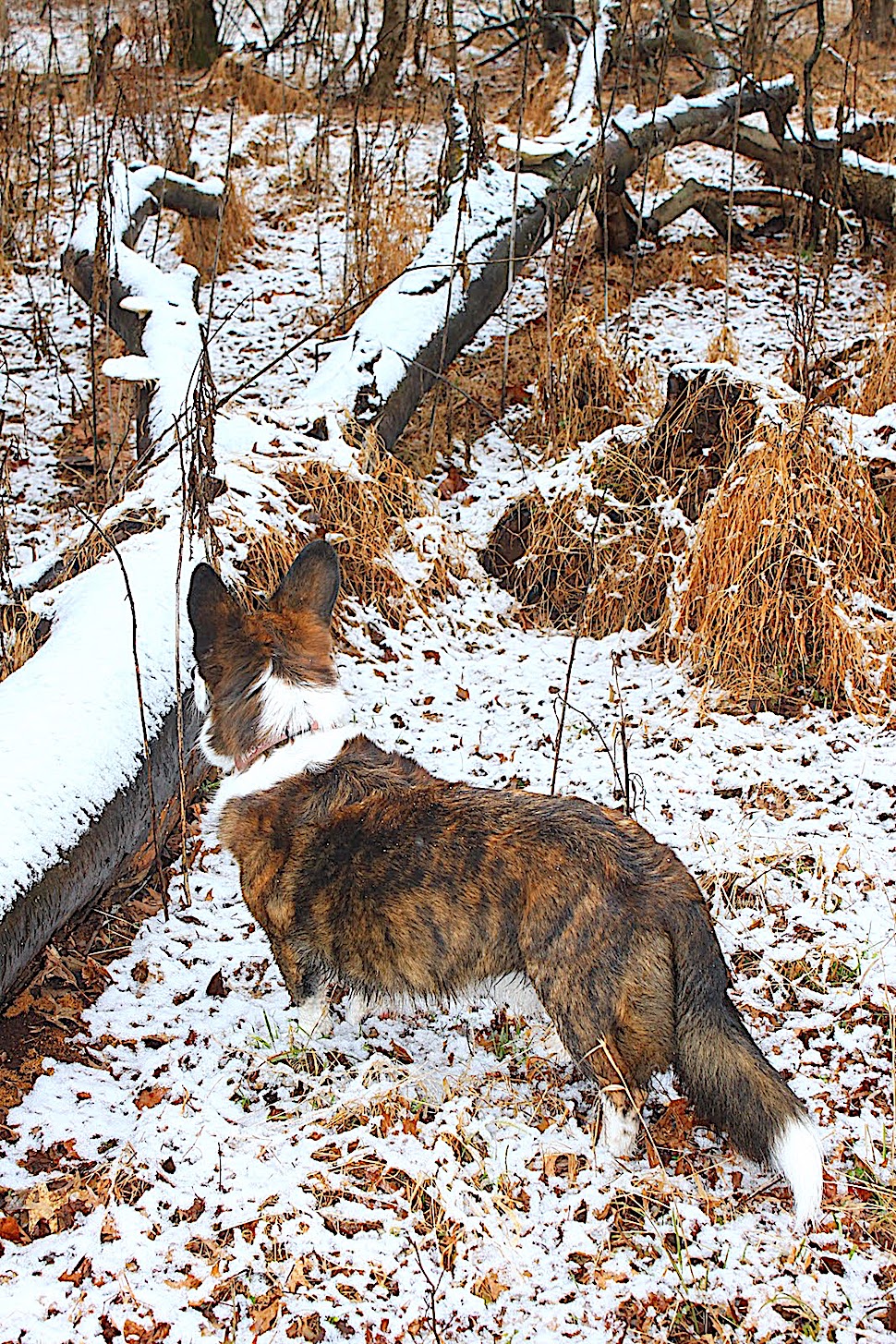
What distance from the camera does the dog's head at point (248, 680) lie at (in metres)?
2.97

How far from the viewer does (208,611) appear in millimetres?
2963

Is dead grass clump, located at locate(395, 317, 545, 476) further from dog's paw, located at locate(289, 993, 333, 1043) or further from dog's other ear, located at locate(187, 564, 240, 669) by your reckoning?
dog's paw, located at locate(289, 993, 333, 1043)

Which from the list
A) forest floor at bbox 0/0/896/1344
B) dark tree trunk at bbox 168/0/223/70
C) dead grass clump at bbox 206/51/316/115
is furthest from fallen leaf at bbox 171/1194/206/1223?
dark tree trunk at bbox 168/0/223/70

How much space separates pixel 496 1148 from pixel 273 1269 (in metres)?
0.62

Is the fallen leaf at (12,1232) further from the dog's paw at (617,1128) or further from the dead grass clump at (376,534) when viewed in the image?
the dead grass clump at (376,534)

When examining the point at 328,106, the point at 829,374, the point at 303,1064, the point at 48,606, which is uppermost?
the point at 328,106

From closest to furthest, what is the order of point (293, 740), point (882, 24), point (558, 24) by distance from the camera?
point (293, 740)
point (558, 24)
point (882, 24)

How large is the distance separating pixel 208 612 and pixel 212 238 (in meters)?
6.01

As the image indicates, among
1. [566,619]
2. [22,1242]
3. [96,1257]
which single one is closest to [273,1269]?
[96,1257]

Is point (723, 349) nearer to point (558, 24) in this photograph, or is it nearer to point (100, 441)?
point (100, 441)

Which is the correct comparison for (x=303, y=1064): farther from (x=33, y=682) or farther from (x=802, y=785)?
(x=802, y=785)

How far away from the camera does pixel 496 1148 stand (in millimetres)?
2799

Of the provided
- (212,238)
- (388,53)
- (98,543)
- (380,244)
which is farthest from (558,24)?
(98,543)

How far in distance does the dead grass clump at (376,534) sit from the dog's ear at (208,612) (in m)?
2.02
